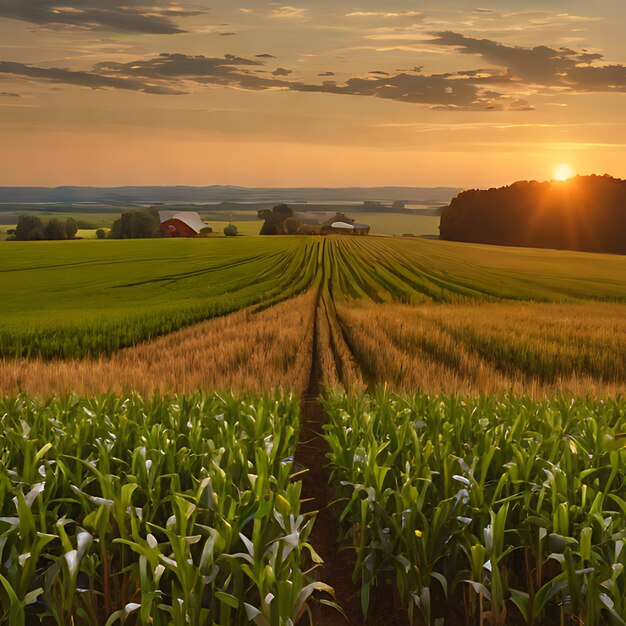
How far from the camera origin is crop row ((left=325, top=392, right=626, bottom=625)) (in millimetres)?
4047

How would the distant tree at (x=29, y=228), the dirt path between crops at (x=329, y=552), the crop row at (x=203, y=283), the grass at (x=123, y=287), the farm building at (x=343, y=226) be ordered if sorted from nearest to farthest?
the dirt path between crops at (x=329, y=552) → the grass at (x=123, y=287) → the crop row at (x=203, y=283) → the distant tree at (x=29, y=228) → the farm building at (x=343, y=226)

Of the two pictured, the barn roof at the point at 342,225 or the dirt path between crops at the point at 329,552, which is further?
the barn roof at the point at 342,225

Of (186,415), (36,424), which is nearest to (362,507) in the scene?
(186,415)

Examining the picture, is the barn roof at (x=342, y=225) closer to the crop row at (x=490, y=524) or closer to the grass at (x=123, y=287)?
the grass at (x=123, y=287)

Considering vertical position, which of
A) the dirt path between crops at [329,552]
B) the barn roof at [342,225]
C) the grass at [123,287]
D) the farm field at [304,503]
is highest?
the barn roof at [342,225]

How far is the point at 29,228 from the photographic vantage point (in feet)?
247

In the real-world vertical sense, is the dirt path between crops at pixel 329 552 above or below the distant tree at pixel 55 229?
below

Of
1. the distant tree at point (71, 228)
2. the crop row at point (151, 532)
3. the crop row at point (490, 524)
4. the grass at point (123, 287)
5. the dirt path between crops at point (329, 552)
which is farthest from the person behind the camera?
the distant tree at point (71, 228)

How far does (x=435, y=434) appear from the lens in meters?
6.34

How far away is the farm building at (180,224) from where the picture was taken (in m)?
94.1

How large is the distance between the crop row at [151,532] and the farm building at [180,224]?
3509 inches

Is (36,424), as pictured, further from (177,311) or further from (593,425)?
(177,311)

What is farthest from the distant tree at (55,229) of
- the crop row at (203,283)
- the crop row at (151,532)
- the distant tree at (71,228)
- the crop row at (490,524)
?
the crop row at (490,524)

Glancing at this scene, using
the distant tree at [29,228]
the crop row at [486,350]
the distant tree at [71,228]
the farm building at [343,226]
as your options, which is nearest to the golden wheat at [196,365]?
the crop row at [486,350]
